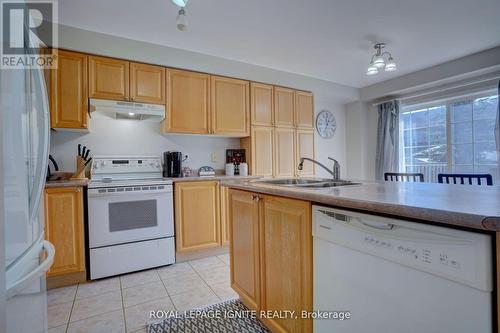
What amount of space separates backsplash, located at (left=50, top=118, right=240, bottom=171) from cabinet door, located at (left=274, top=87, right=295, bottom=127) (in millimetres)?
741

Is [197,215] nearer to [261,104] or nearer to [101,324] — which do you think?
[101,324]

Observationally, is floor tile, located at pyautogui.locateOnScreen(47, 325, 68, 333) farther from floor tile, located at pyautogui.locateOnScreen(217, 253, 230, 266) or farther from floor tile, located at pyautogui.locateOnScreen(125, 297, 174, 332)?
floor tile, located at pyautogui.locateOnScreen(217, 253, 230, 266)

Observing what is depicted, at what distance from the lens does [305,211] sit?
1.17 metres

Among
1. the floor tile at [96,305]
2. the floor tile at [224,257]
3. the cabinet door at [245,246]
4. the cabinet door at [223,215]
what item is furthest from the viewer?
the cabinet door at [223,215]

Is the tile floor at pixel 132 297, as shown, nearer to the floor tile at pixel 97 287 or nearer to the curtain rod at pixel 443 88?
the floor tile at pixel 97 287

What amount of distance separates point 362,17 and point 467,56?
6.26 ft

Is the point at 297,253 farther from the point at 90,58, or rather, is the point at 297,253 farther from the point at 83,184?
the point at 90,58

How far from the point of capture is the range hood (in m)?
2.43

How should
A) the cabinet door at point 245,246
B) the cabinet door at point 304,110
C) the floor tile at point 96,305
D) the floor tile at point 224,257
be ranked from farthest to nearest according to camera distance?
the cabinet door at point 304,110 < the floor tile at point 224,257 < the floor tile at point 96,305 < the cabinet door at point 245,246

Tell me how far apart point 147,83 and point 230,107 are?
3.27 ft

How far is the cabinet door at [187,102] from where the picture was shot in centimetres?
278

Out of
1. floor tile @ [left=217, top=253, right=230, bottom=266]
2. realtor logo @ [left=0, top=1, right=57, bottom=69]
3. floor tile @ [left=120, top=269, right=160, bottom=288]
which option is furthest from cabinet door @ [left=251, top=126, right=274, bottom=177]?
realtor logo @ [left=0, top=1, right=57, bottom=69]

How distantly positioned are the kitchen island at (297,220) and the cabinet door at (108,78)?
1.67 metres

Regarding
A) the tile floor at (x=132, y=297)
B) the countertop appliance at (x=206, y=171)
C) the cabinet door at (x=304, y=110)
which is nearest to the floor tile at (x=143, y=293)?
the tile floor at (x=132, y=297)
